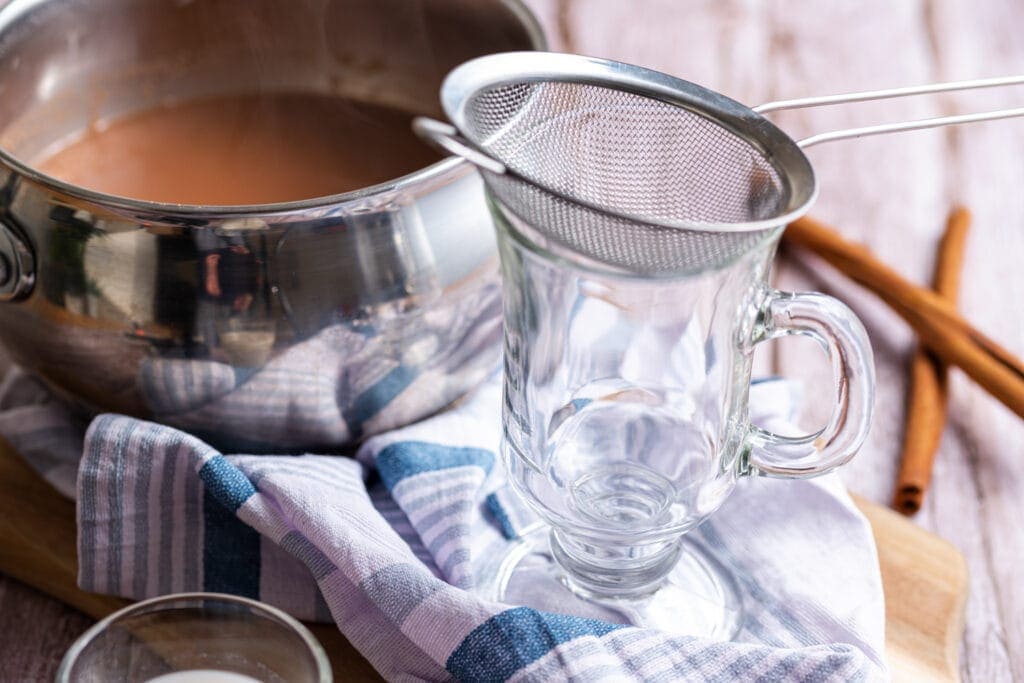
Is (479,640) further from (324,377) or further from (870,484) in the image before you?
(870,484)

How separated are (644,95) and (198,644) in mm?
312

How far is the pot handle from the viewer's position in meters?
0.63

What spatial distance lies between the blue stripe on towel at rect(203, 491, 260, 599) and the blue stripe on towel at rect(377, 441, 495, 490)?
0.24 feet

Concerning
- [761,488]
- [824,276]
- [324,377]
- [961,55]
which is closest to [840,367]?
[761,488]

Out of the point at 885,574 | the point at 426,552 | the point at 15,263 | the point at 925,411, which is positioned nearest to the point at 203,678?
the point at 426,552

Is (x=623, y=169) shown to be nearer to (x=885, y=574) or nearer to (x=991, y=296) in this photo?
(x=885, y=574)

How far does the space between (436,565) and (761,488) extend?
18 cm

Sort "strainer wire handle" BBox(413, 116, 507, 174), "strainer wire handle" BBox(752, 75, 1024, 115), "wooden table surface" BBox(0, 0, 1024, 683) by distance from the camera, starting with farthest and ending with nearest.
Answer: "wooden table surface" BBox(0, 0, 1024, 683), "strainer wire handle" BBox(752, 75, 1024, 115), "strainer wire handle" BBox(413, 116, 507, 174)

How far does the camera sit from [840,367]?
528 millimetres

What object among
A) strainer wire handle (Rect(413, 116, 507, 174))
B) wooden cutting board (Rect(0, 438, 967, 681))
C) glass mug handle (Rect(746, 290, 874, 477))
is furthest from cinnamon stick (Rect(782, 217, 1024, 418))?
strainer wire handle (Rect(413, 116, 507, 174))

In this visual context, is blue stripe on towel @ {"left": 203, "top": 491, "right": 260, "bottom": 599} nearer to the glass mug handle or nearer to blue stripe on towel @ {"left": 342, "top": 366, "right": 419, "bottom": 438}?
blue stripe on towel @ {"left": 342, "top": 366, "right": 419, "bottom": 438}

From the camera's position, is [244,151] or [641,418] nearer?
[641,418]

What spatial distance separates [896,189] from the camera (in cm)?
98

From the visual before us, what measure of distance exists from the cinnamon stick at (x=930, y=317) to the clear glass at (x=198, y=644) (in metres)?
0.45
